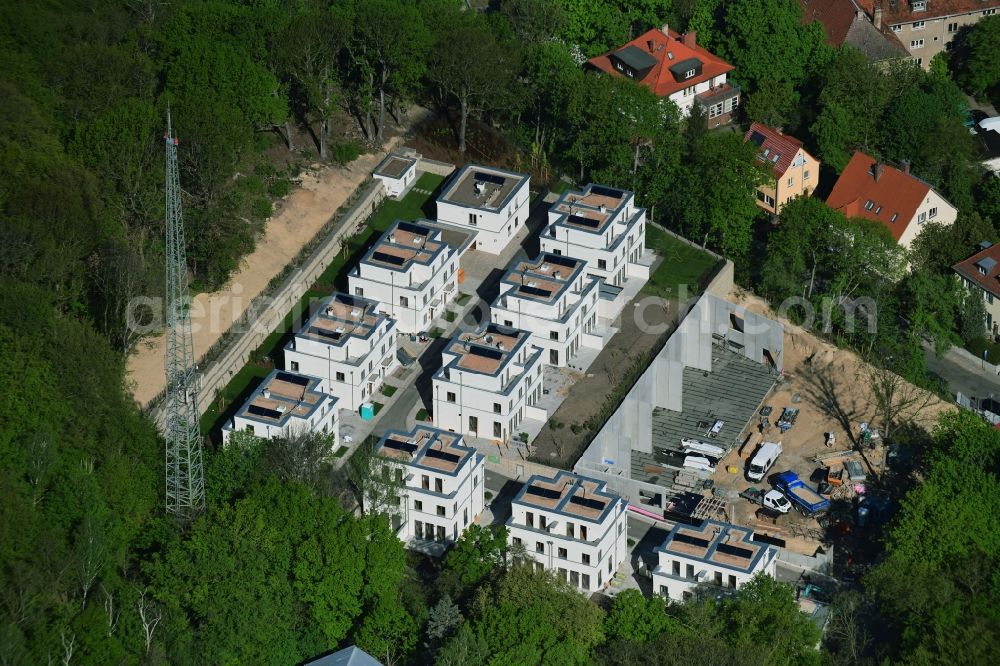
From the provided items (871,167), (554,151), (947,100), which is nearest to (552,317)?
(554,151)

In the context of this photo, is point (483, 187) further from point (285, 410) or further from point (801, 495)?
point (801, 495)

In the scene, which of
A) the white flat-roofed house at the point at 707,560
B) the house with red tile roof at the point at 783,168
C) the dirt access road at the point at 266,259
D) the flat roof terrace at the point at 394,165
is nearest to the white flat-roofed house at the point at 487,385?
the white flat-roofed house at the point at 707,560

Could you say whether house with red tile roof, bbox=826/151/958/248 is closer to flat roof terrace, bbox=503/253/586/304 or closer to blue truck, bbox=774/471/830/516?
flat roof terrace, bbox=503/253/586/304

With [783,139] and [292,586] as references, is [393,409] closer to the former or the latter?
[292,586]

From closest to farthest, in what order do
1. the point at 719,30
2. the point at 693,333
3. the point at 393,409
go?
the point at 393,409 < the point at 693,333 < the point at 719,30

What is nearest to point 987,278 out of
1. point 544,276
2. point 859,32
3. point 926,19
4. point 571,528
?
point 859,32

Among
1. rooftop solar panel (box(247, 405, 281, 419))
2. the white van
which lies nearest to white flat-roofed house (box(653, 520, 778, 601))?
the white van
